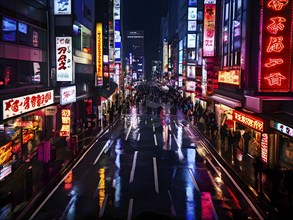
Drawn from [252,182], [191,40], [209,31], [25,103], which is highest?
[191,40]

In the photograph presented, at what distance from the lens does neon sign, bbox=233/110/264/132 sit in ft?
66.3

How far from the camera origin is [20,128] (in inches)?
949

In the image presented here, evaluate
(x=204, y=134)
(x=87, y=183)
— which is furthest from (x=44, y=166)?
(x=204, y=134)

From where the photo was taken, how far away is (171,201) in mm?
15578

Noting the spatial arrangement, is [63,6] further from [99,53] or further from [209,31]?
[99,53]

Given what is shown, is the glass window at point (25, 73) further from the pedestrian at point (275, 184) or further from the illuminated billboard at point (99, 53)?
the illuminated billboard at point (99, 53)

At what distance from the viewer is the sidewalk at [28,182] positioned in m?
14.2

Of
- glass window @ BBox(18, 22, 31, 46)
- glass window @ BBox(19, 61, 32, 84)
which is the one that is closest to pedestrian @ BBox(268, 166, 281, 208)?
glass window @ BBox(19, 61, 32, 84)

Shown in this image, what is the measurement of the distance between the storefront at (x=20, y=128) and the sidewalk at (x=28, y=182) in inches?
24.1

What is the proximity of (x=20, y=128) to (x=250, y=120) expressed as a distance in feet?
46.6

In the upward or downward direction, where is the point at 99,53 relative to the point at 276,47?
upward

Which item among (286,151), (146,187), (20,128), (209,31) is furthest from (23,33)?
(209,31)

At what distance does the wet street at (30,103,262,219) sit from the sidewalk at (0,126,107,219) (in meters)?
0.60

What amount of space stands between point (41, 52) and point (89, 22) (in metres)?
16.3
